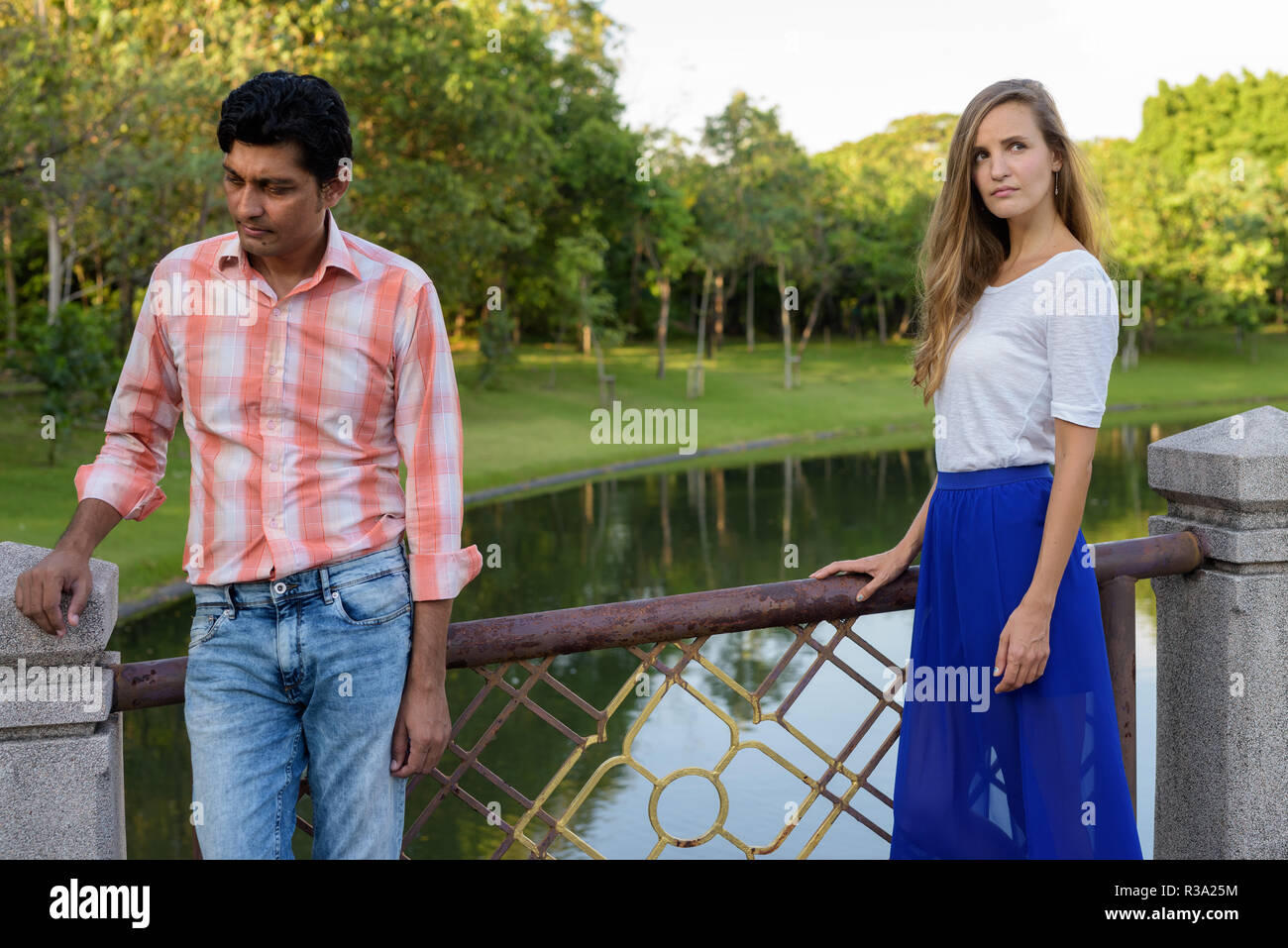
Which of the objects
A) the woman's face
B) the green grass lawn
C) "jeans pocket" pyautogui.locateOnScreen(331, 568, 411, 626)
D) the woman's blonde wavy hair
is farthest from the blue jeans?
the green grass lawn

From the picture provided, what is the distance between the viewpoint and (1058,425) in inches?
99.3

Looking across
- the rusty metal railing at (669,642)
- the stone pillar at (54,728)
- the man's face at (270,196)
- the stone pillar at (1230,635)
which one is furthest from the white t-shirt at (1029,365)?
the stone pillar at (54,728)

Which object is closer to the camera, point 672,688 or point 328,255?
point 328,255

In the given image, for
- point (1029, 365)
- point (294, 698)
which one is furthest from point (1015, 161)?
point (294, 698)

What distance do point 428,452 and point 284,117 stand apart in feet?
1.96

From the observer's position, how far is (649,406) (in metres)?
31.7

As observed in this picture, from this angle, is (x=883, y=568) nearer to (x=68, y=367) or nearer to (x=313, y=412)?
(x=313, y=412)

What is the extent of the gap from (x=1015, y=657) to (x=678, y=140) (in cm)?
3543

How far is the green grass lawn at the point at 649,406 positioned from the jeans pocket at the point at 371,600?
11.4 metres

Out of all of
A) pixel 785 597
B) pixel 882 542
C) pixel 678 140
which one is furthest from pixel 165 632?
pixel 678 140

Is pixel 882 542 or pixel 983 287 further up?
pixel 983 287

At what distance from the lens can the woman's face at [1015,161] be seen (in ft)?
8.75

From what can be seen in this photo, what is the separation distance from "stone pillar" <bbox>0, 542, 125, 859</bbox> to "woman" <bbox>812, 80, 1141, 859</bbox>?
161 centimetres
